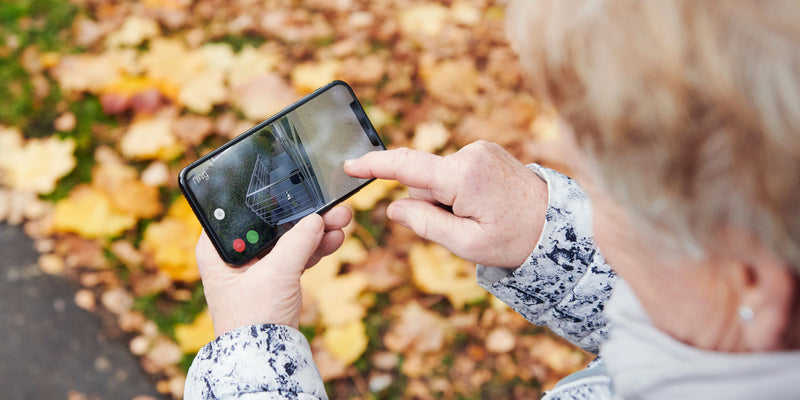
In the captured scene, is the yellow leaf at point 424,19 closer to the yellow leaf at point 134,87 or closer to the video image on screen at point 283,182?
the yellow leaf at point 134,87

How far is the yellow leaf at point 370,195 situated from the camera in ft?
6.58

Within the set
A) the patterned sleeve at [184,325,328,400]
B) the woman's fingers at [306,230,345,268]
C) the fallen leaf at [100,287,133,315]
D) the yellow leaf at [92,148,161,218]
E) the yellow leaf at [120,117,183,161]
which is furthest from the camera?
the yellow leaf at [120,117,183,161]

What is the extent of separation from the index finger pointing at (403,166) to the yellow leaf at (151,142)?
45.6 inches

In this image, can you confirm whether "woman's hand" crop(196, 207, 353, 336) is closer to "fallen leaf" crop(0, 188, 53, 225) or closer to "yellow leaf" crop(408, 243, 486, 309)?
"yellow leaf" crop(408, 243, 486, 309)

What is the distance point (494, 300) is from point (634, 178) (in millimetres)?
1370

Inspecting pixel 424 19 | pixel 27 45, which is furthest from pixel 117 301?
pixel 424 19

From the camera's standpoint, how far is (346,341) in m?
1.78

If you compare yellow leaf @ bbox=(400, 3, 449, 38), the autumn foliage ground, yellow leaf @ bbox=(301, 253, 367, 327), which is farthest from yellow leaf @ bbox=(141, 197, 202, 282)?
yellow leaf @ bbox=(400, 3, 449, 38)

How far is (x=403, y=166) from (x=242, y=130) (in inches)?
47.4

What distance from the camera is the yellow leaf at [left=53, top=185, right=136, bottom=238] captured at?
194cm

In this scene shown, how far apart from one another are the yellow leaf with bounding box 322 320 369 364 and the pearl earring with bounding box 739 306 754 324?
4.40ft

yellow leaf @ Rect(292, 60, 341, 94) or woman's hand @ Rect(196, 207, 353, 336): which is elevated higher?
yellow leaf @ Rect(292, 60, 341, 94)

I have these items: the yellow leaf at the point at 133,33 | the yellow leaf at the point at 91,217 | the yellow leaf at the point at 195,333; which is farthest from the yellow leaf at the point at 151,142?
the yellow leaf at the point at 195,333

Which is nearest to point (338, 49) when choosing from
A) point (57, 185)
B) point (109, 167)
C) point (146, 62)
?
point (146, 62)
